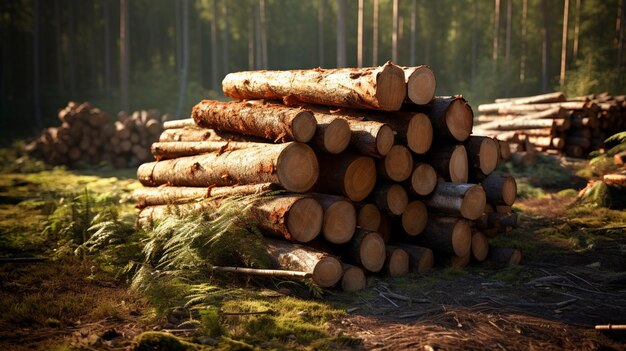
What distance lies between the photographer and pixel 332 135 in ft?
18.6

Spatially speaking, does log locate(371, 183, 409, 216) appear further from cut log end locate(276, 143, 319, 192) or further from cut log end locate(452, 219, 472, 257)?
cut log end locate(276, 143, 319, 192)

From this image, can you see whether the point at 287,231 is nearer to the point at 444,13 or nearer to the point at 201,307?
the point at 201,307

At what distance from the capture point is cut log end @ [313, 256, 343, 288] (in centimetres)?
498

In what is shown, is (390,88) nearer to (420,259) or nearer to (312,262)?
(420,259)

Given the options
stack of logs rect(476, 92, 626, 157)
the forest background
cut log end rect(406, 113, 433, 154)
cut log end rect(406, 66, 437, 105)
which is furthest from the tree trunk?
the forest background

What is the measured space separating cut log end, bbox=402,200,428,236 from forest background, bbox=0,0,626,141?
20.5m

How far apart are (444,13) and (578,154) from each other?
98.9 feet

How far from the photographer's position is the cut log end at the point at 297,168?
5543 millimetres

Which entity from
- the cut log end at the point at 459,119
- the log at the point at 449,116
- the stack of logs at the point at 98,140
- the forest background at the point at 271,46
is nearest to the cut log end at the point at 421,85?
the log at the point at 449,116

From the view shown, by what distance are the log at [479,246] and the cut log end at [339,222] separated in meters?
1.64

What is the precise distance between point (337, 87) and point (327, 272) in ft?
7.72

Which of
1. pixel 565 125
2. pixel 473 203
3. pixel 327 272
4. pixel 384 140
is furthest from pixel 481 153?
pixel 565 125

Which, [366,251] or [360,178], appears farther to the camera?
[360,178]

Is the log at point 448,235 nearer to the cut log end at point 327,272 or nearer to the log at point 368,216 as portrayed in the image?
the log at point 368,216
